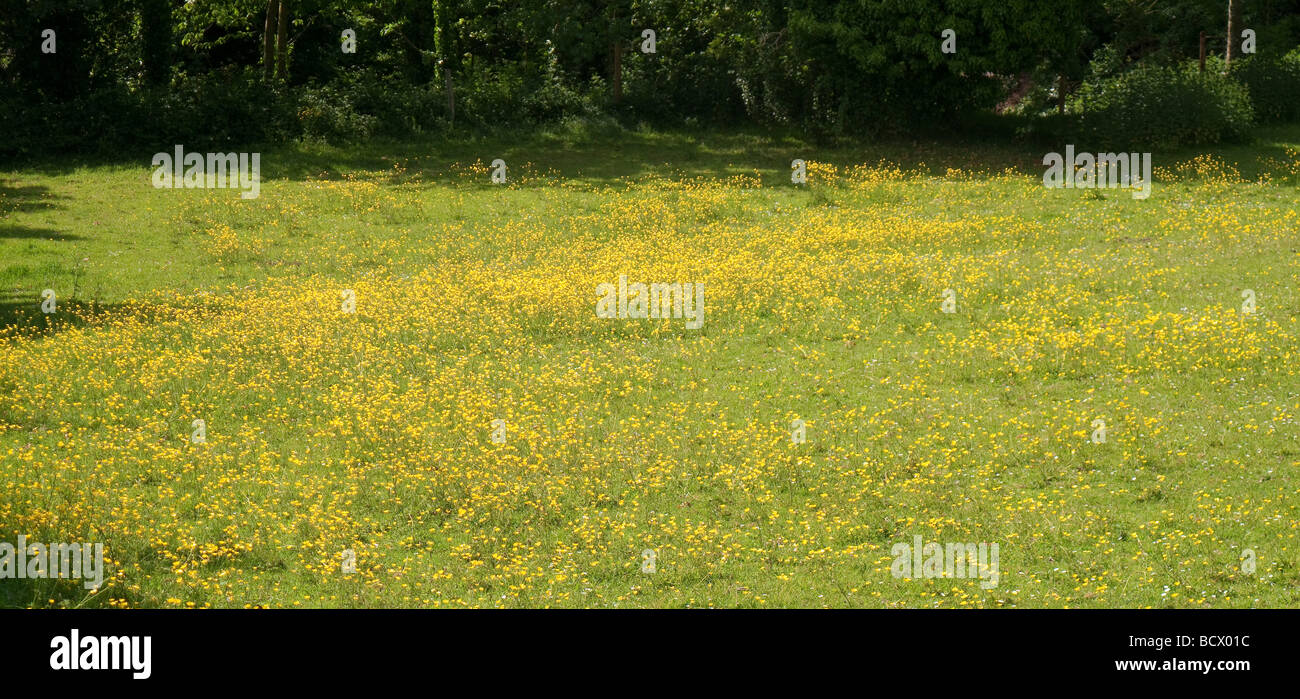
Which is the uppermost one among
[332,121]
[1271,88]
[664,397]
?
[1271,88]

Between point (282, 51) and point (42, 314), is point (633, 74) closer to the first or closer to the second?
point (282, 51)

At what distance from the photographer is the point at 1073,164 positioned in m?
31.3

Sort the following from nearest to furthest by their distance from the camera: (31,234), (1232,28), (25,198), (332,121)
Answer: (31,234) < (25,198) < (332,121) < (1232,28)

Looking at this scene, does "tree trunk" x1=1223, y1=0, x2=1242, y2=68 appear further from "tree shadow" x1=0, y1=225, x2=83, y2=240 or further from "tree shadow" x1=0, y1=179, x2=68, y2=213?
"tree shadow" x1=0, y1=179, x2=68, y2=213

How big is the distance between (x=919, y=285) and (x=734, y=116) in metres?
19.1

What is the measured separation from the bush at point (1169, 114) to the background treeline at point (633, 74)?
0.05m

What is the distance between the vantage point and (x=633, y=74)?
39.5 m

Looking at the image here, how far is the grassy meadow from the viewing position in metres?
11.1

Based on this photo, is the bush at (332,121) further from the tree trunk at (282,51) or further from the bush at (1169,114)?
the bush at (1169,114)

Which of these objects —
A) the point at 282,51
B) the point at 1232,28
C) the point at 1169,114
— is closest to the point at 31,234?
the point at 282,51

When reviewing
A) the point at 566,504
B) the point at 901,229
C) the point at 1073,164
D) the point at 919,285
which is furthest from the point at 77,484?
the point at 1073,164

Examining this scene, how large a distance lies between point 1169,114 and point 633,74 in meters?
15.5

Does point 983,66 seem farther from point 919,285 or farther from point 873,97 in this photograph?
point 919,285

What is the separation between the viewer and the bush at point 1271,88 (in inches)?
1404
